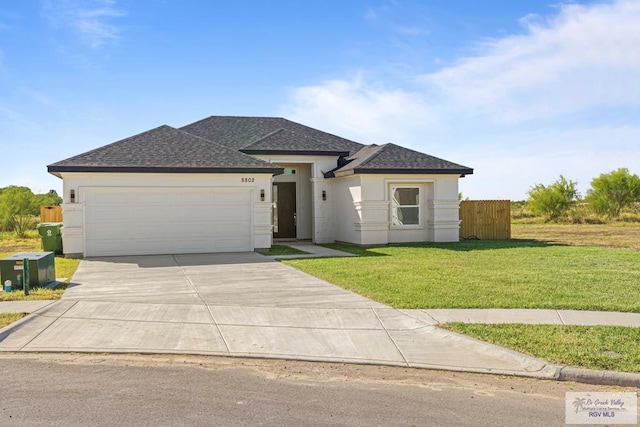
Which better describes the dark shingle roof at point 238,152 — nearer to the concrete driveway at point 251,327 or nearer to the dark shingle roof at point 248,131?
the dark shingle roof at point 248,131

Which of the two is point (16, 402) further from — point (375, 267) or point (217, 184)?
point (217, 184)

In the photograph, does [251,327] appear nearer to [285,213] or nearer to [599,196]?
[285,213]

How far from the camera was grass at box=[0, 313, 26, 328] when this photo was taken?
855cm

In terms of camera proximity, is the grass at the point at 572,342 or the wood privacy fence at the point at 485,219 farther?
the wood privacy fence at the point at 485,219

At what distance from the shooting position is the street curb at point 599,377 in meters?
6.28

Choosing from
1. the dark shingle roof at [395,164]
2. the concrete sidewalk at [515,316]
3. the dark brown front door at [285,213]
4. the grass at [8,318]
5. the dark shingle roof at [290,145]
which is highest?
the dark shingle roof at [290,145]

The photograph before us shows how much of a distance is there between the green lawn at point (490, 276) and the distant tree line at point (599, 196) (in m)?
26.3

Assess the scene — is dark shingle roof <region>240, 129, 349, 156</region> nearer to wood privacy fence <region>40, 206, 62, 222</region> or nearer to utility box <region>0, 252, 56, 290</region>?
wood privacy fence <region>40, 206, 62, 222</region>

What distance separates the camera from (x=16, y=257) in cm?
1174

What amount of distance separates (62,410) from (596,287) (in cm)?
1041

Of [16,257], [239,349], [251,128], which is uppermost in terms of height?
[251,128]

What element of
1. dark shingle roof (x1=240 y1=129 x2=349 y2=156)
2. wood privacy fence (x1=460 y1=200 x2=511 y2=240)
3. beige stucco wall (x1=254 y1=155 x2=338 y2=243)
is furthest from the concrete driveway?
wood privacy fence (x1=460 y1=200 x2=511 y2=240)

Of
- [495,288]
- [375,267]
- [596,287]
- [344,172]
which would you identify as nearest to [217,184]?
[344,172]

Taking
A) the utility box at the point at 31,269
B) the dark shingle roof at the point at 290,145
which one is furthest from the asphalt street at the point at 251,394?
the dark shingle roof at the point at 290,145
